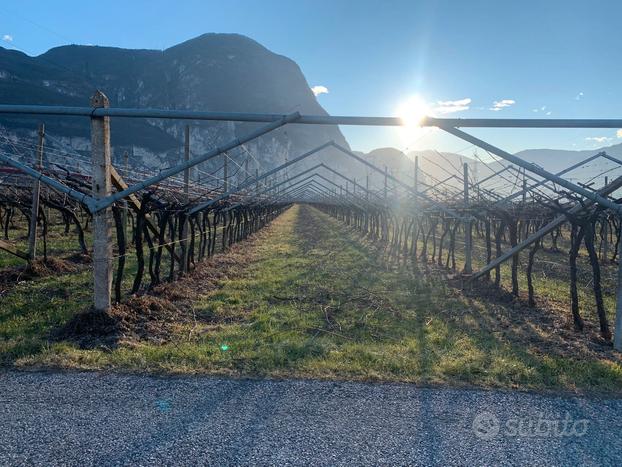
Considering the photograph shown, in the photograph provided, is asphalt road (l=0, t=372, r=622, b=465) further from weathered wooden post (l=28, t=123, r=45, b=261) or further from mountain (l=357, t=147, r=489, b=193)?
mountain (l=357, t=147, r=489, b=193)

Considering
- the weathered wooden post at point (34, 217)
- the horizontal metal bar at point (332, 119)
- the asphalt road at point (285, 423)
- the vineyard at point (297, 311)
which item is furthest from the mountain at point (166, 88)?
the asphalt road at point (285, 423)

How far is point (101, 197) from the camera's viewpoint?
5594mm

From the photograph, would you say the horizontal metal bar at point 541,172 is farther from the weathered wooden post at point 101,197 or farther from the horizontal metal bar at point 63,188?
the horizontal metal bar at point 63,188

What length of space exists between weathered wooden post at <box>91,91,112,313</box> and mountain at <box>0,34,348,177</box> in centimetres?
7811

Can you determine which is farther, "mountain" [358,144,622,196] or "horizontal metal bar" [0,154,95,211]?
"mountain" [358,144,622,196]

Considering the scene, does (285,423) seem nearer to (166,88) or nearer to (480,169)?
(480,169)

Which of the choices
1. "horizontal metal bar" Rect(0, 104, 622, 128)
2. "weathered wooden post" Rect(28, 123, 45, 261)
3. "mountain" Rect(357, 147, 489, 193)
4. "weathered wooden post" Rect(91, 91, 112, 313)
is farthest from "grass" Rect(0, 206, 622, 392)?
"mountain" Rect(357, 147, 489, 193)

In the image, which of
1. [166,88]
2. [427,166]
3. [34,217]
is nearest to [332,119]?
[34,217]

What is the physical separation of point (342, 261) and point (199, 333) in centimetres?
798

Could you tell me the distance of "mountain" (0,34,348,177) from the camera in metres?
86.9

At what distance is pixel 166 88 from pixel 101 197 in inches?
5732

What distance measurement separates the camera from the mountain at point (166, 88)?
86938 mm

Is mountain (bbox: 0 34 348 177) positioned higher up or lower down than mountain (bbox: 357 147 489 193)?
higher up

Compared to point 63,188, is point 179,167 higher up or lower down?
higher up
